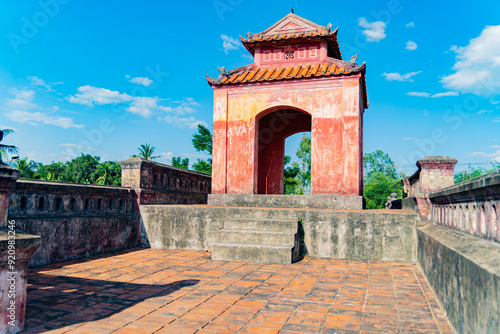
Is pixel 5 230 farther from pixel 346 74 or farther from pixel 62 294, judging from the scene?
pixel 346 74

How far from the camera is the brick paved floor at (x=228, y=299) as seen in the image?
3494 mm

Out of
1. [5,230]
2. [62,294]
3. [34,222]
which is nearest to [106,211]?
[34,222]

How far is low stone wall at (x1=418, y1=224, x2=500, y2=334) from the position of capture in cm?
235

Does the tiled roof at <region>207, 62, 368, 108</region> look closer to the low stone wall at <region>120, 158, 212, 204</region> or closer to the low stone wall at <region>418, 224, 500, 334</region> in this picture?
the low stone wall at <region>120, 158, 212, 204</region>

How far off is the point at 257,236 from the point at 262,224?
0.47 m

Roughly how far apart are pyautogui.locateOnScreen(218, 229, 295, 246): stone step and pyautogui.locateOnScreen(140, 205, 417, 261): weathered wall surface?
280mm

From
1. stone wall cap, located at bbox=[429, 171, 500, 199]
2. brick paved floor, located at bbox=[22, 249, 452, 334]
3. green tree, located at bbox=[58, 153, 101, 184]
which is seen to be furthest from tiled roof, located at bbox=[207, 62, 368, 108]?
green tree, located at bbox=[58, 153, 101, 184]

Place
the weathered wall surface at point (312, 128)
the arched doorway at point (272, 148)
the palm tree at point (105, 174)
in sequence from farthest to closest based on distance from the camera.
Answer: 1. the palm tree at point (105, 174)
2. the arched doorway at point (272, 148)
3. the weathered wall surface at point (312, 128)

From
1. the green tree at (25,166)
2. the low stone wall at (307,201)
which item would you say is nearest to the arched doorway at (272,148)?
the low stone wall at (307,201)

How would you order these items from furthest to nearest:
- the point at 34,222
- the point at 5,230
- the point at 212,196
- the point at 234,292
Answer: the point at 212,196 < the point at 34,222 < the point at 234,292 < the point at 5,230

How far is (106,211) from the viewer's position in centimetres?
807

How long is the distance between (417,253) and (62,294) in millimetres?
6212

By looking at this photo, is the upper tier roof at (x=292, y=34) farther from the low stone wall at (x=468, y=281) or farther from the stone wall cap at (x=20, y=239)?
the stone wall cap at (x=20, y=239)

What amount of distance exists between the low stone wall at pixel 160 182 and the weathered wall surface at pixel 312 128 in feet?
4.72
